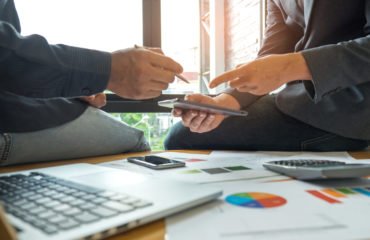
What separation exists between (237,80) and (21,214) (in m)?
0.55

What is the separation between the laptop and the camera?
0.26 m

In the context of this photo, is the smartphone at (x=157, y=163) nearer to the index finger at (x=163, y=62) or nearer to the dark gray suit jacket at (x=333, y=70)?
the index finger at (x=163, y=62)

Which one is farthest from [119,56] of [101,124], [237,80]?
[101,124]

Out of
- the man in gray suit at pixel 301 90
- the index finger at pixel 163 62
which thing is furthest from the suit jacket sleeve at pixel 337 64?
the index finger at pixel 163 62

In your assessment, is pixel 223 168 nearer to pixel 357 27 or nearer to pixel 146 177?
pixel 146 177

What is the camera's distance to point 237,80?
73 centimetres

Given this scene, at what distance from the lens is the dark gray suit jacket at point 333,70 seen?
28.8 inches

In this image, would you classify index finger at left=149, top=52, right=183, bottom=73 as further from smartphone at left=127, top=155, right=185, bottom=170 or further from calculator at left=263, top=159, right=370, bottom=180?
calculator at left=263, top=159, right=370, bottom=180

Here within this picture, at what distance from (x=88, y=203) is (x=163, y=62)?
40 cm

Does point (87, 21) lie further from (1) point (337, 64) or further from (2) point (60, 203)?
(2) point (60, 203)

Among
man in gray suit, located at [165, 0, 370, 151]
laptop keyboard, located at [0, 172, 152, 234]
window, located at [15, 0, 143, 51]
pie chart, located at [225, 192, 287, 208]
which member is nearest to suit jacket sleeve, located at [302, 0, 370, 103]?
man in gray suit, located at [165, 0, 370, 151]

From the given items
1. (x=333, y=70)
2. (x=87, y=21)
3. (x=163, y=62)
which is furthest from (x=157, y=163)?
(x=87, y=21)

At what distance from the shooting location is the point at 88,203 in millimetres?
314

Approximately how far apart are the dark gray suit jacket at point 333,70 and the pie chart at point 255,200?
42 centimetres
